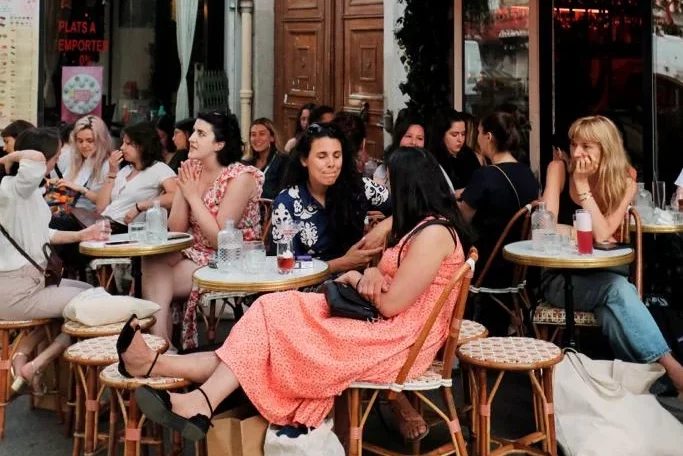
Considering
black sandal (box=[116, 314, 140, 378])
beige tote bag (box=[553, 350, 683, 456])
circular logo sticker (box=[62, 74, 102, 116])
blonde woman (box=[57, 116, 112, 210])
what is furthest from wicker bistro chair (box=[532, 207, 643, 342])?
circular logo sticker (box=[62, 74, 102, 116])

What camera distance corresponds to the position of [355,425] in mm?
3881

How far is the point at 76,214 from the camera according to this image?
6.58 metres

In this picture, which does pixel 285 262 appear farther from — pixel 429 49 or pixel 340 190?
pixel 429 49

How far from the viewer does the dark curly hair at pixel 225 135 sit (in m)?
5.75

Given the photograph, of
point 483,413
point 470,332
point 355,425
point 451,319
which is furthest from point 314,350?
point 470,332

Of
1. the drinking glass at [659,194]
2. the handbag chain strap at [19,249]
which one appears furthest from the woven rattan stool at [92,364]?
the drinking glass at [659,194]

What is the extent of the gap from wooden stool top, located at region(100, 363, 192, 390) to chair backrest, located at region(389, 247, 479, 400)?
33.9 inches

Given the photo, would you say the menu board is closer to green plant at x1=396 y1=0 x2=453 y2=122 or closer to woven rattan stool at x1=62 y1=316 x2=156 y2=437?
green plant at x1=396 y1=0 x2=453 y2=122

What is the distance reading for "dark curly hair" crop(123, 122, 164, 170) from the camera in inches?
260

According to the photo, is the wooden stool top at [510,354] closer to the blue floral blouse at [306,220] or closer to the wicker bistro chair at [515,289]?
the blue floral blouse at [306,220]

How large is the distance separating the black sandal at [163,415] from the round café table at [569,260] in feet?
6.11

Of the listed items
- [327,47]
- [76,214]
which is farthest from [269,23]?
[76,214]

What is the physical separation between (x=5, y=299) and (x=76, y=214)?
1.74 meters

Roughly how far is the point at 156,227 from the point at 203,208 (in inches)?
11.0
